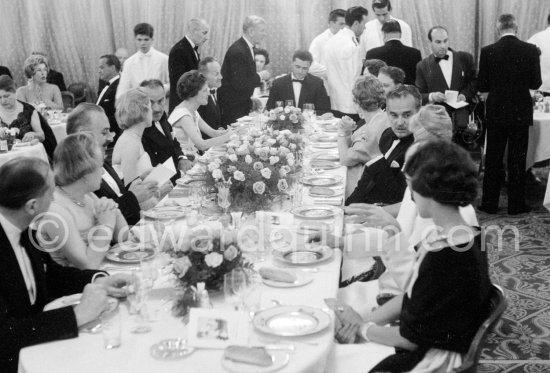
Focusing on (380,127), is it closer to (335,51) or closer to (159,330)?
(159,330)

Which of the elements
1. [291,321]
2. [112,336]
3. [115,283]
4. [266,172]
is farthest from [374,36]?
[112,336]

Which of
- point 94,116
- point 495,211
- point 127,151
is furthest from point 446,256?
point 495,211

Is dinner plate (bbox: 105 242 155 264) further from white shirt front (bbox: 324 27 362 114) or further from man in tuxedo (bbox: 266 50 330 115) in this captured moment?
white shirt front (bbox: 324 27 362 114)

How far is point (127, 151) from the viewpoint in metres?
3.94

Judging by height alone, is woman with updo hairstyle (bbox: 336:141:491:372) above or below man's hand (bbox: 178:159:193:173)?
above

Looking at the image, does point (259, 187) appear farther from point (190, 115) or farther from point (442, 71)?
point (442, 71)

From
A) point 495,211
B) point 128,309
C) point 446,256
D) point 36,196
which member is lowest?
point 495,211

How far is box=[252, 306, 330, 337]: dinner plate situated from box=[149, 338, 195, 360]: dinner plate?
0.71ft

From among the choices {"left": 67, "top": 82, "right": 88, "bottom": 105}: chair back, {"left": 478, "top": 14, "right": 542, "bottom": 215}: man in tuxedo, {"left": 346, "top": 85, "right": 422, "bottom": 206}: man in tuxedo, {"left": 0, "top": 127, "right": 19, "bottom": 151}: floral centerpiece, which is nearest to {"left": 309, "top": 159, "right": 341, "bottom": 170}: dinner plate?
{"left": 346, "top": 85, "right": 422, "bottom": 206}: man in tuxedo

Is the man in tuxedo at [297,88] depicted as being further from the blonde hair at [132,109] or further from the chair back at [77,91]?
the chair back at [77,91]

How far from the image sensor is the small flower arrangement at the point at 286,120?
5.29 meters

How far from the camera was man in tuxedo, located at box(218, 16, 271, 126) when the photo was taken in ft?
23.3

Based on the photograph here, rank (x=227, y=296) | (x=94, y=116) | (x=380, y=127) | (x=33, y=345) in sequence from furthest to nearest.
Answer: (x=380, y=127)
(x=94, y=116)
(x=227, y=296)
(x=33, y=345)

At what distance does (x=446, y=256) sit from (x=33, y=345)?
1.18 metres
